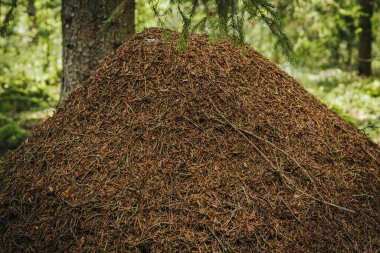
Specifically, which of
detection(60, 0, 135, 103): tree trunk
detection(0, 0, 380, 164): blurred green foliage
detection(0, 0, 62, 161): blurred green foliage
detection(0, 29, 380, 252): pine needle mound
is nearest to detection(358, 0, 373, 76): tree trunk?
detection(0, 0, 380, 164): blurred green foliage

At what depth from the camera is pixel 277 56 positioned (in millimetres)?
7637

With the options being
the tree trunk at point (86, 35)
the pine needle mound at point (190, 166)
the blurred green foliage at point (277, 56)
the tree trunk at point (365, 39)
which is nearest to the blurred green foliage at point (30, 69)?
the blurred green foliage at point (277, 56)

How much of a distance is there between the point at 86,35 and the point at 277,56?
15.1 feet

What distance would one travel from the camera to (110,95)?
322cm

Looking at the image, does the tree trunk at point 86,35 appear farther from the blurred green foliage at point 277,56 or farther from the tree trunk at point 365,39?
the tree trunk at point 365,39

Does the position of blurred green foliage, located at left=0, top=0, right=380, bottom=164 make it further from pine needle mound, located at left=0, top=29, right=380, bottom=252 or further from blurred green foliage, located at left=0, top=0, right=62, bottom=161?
pine needle mound, located at left=0, top=29, right=380, bottom=252

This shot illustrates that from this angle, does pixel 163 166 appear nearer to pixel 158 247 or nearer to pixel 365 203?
pixel 158 247

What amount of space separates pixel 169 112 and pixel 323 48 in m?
7.63

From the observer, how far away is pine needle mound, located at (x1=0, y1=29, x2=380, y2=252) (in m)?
2.52

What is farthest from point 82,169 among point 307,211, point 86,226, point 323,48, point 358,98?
point 323,48

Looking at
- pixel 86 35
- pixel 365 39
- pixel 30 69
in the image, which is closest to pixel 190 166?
pixel 86 35

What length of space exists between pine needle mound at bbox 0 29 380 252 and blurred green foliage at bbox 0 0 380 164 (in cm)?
378

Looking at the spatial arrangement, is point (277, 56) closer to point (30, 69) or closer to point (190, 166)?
point (190, 166)

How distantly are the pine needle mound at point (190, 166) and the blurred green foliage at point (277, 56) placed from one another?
378cm
